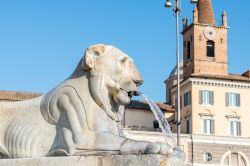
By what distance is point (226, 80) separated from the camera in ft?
238

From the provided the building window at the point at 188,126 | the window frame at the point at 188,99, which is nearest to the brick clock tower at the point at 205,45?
the window frame at the point at 188,99

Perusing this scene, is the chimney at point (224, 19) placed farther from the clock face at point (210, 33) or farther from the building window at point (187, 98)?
the building window at point (187, 98)

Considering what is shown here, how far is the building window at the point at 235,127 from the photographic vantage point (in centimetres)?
7194

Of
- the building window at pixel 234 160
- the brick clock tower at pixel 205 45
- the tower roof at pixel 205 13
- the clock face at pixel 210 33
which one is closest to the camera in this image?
the building window at pixel 234 160

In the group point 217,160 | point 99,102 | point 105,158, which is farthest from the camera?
point 217,160

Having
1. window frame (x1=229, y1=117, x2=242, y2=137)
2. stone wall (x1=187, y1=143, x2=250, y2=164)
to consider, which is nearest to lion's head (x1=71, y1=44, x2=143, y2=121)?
stone wall (x1=187, y1=143, x2=250, y2=164)

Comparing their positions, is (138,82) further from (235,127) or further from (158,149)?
(235,127)

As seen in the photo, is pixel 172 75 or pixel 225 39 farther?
pixel 172 75

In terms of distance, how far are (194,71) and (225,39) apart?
581 cm

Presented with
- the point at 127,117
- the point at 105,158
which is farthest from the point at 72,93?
the point at 127,117

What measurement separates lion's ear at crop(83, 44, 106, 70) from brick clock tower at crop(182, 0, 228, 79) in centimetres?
7014

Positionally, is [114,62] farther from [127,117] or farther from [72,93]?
[127,117]

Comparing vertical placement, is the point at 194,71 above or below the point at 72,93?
above

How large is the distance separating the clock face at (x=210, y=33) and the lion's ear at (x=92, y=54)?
72.5 meters
